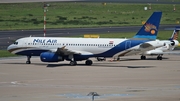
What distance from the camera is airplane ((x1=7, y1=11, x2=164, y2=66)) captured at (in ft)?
210

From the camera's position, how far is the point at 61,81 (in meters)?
51.1

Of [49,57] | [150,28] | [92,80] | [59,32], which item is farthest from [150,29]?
[59,32]

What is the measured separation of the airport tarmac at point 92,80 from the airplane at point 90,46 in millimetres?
1230

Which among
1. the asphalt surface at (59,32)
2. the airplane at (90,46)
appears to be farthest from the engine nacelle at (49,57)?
the asphalt surface at (59,32)

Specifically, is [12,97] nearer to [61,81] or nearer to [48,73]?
[61,81]

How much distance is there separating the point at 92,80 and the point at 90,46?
44.6 feet

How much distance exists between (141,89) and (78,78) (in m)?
9.28

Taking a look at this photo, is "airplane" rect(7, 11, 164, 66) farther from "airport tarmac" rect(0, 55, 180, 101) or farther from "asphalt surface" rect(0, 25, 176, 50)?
"asphalt surface" rect(0, 25, 176, 50)

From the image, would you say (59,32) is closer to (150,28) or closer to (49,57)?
(49,57)

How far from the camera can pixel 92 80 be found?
51938mm

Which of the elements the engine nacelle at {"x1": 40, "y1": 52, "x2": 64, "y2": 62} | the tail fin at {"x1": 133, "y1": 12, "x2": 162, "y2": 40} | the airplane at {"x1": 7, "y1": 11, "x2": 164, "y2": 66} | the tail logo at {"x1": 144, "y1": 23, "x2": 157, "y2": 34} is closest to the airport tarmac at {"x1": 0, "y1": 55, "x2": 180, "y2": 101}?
the engine nacelle at {"x1": 40, "y1": 52, "x2": 64, "y2": 62}

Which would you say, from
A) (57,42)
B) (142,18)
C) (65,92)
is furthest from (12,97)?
(142,18)

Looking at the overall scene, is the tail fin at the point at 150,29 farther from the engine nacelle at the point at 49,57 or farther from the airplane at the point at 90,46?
the engine nacelle at the point at 49,57

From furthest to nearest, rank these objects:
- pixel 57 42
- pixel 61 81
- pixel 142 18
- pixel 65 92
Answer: pixel 142 18, pixel 57 42, pixel 61 81, pixel 65 92
